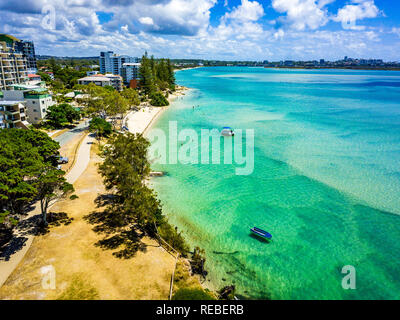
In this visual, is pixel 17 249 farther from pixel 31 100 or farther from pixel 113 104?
pixel 31 100

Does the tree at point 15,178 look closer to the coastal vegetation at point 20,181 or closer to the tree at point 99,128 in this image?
the coastal vegetation at point 20,181

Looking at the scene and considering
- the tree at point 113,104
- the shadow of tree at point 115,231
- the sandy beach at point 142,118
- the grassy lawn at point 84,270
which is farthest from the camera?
the sandy beach at point 142,118

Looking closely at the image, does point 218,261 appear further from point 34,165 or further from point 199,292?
point 34,165

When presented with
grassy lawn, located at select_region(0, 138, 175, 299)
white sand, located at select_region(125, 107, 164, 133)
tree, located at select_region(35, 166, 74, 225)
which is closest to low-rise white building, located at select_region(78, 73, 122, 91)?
white sand, located at select_region(125, 107, 164, 133)

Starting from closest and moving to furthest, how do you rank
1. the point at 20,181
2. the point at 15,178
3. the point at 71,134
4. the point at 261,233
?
the point at 15,178
the point at 20,181
the point at 261,233
the point at 71,134

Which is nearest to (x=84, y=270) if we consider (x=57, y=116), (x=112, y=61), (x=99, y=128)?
(x=99, y=128)

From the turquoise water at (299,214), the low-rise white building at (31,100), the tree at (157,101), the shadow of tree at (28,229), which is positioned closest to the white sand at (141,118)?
the tree at (157,101)

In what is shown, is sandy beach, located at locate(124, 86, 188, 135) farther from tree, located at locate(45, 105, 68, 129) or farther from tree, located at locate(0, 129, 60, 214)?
tree, located at locate(0, 129, 60, 214)

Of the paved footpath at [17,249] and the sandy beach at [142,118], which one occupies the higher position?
the sandy beach at [142,118]
